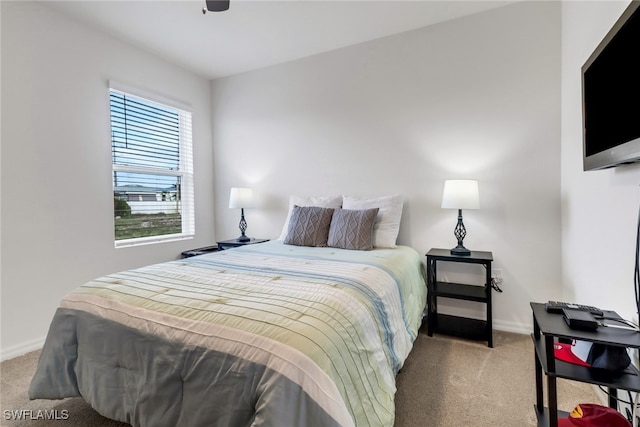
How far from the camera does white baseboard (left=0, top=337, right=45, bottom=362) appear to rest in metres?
2.24

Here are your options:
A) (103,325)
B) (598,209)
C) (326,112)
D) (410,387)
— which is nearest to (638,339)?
(598,209)

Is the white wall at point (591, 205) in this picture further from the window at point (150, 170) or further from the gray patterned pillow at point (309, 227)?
the window at point (150, 170)

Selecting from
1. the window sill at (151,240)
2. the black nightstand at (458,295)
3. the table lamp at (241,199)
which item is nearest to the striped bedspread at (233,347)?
the black nightstand at (458,295)

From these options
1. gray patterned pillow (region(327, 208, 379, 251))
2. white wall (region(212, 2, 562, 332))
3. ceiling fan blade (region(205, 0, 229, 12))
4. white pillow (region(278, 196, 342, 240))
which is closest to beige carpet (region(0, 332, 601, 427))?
white wall (region(212, 2, 562, 332))

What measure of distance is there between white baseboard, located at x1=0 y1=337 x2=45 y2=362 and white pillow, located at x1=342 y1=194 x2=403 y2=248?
9.20 ft

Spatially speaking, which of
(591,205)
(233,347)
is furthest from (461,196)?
(233,347)

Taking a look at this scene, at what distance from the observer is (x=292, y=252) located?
246cm

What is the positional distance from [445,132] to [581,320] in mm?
1989

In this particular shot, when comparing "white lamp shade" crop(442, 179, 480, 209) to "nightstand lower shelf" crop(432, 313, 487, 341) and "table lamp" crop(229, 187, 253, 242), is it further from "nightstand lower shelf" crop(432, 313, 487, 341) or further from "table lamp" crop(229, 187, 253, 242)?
"table lamp" crop(229, 187, 253, 242)

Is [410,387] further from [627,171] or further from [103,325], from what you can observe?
[103,325]

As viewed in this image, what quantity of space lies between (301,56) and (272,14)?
0.80 m

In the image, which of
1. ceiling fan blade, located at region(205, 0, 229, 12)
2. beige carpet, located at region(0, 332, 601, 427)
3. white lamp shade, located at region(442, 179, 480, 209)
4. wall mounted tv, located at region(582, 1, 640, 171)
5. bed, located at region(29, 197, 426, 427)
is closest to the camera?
bed, located at region(29, 197, 426, 427)

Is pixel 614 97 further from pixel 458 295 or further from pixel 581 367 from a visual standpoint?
pixel 458 295

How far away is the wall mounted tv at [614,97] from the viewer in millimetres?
1087
